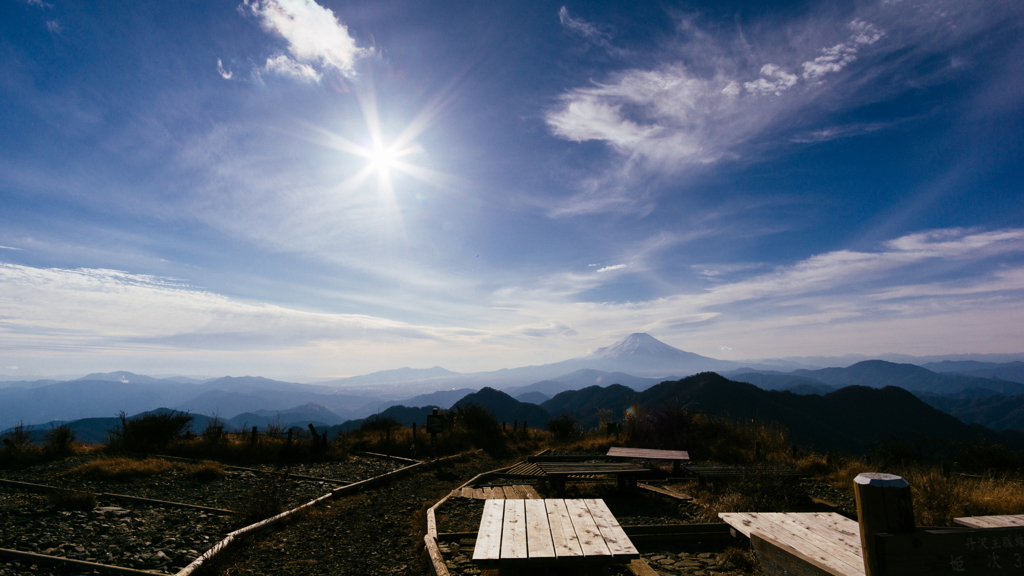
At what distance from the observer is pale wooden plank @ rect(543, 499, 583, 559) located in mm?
3293

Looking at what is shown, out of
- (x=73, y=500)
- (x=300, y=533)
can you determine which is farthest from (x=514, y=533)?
(x=73, y=500)

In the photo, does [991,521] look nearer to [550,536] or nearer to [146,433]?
[550,536]

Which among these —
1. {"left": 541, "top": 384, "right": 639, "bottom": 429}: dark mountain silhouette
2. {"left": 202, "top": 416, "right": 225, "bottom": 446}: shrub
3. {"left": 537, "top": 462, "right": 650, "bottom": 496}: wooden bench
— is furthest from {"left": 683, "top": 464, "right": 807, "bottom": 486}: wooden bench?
{"left": 541, "top": 384, "right": 639, "bottom": 429}: dark mountain silhouette

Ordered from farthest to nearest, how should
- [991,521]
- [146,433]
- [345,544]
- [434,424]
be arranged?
1. [434,424]
2. [146,433]
3. [345,544]
4. [991,521]

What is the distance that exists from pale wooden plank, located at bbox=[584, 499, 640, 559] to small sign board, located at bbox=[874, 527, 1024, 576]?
61.1 inches

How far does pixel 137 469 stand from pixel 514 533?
32.2 ft

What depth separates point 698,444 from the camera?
1398cm

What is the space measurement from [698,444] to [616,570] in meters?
10.7

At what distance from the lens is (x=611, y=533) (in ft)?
12.3

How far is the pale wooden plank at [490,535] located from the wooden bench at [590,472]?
4.04 metres

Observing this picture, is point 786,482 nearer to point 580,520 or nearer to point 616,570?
point 616,570

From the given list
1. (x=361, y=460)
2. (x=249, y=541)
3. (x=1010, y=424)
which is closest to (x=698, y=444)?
(x=361, y=460)

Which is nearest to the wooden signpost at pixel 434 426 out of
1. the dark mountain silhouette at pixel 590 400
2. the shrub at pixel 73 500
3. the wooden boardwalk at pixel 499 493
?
the wooden boardwalk at pixel 499 493

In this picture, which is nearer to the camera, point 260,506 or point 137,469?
point 260,506
